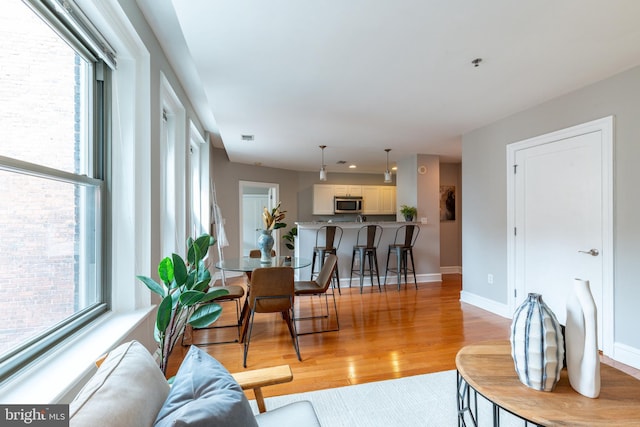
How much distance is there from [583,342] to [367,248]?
3935mm

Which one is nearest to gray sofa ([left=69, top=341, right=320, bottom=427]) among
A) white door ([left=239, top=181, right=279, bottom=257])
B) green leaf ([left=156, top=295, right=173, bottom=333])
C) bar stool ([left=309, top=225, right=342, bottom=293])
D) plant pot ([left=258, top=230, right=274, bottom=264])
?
green leaf ([left=156, top=295, right=173, bottom=333])

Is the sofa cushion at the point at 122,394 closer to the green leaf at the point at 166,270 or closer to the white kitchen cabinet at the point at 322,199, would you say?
the green leaf at the point at 166,270

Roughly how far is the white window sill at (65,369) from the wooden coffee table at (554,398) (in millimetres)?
1581

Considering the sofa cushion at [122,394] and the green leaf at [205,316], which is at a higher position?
the sofa cushion at [122,394]

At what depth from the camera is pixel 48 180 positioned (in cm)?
136

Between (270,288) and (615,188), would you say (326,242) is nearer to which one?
(270,288)

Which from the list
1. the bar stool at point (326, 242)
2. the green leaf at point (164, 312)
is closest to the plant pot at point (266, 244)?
the bar stool at point (326, 242)

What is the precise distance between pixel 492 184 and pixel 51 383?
14.5ft

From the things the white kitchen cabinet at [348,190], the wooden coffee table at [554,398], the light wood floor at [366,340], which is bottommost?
the light wood floor at [366,340]

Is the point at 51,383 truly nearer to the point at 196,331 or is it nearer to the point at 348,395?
the point at 348,395

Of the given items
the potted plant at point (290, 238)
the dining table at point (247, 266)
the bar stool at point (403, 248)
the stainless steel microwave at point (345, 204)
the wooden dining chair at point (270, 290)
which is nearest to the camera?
the wooden dining chair at point (270, 290)

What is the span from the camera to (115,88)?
188 cm

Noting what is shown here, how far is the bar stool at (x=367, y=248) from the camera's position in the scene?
5.01 m

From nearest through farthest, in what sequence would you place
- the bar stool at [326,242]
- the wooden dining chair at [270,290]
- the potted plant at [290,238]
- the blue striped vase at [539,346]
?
the blue striped vase at [539,346]
the wooden dining chair at [270,290]
the bar stool at [326,242]
the potted plant at [290,238]
